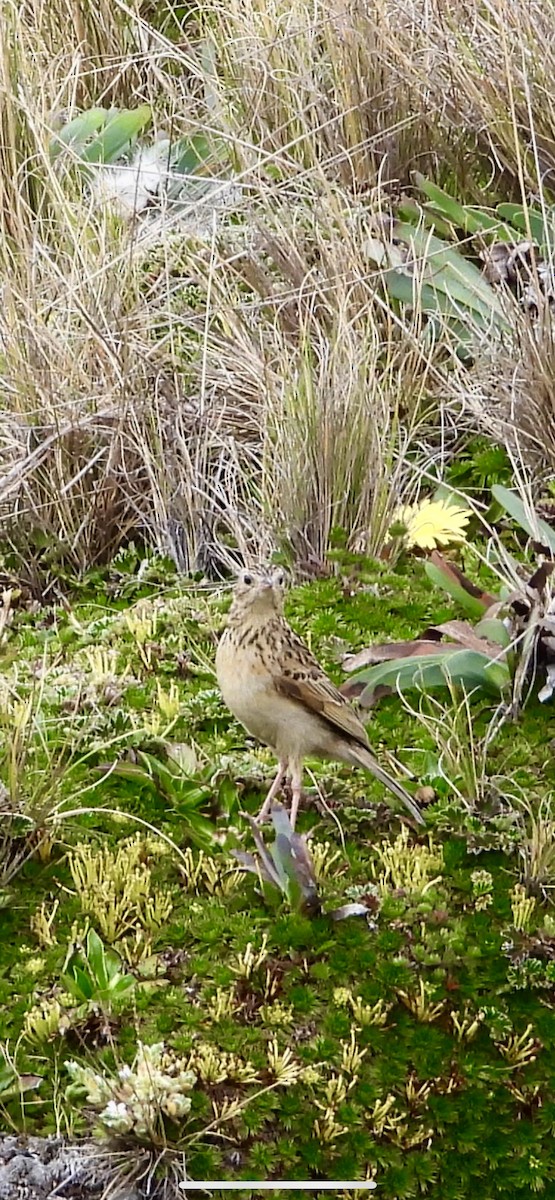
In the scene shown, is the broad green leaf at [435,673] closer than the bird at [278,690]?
No

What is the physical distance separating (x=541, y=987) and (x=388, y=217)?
3.21 metres

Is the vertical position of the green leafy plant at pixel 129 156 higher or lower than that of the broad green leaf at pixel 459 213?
higher

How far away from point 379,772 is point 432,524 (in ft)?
4.73

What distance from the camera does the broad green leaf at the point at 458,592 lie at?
368cm

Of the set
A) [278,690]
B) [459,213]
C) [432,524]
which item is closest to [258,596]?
[278,690]

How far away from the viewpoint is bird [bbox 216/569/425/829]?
2842mm

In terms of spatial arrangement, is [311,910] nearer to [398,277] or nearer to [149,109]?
[398,277]

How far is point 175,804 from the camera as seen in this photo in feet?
10.2

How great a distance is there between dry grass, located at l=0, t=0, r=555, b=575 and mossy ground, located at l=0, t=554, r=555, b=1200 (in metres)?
1.03

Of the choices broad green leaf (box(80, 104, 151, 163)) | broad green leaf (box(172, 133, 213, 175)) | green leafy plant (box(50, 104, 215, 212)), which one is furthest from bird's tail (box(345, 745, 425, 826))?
broad green leaf (box(172, 133, 213, 175))

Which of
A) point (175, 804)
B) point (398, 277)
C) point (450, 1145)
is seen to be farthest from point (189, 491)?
point (450, 1145)

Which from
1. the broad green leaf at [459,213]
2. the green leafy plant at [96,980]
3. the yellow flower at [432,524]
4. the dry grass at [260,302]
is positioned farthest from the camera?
the broad green leaf at [459,213]

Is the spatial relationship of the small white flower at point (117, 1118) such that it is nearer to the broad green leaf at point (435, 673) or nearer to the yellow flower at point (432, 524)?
the broad green leaf at point (435, 673)

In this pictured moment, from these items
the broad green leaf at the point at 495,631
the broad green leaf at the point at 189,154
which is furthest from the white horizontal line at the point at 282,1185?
the broad green leaf at the point at 189,154
